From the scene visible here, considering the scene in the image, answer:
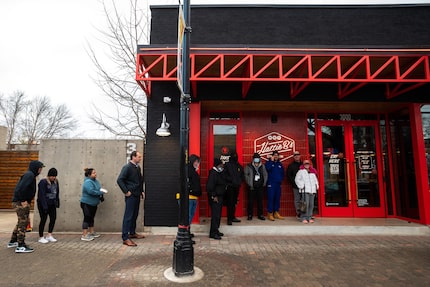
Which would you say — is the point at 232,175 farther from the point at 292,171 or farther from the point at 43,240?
the point at 43,240

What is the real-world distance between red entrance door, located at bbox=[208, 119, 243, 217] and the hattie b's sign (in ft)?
1.95

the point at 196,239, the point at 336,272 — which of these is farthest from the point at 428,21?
the point at 196,239

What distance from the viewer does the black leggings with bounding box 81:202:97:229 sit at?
234 inches

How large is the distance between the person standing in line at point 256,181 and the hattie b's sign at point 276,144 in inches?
26.0

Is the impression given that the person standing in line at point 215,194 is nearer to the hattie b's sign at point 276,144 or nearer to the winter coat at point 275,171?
the winter coat at point 275,171

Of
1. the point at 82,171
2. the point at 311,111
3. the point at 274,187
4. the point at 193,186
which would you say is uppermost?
the point at 311,111

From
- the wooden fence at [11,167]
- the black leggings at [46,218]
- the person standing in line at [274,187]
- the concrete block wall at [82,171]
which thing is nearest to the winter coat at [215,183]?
the person standing in line at [274,187]

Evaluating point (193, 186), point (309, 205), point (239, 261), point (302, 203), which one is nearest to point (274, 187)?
point (302, 203)

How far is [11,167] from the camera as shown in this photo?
33.8 feet

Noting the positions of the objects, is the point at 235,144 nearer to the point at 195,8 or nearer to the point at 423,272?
the point at 195,8

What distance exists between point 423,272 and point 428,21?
725 centimetres

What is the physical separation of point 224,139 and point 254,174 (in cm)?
147

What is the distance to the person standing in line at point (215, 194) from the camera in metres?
5.98

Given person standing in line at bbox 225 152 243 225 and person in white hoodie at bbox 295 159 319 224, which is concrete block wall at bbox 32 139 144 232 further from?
person in white hoodie at bbox 295 159 319 224
